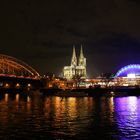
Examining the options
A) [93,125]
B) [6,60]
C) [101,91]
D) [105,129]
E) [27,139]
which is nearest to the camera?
[27,139]

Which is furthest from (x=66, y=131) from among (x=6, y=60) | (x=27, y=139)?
(x=6, y=60)

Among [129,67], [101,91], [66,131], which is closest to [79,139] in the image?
[66,131]

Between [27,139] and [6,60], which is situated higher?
[6,60]

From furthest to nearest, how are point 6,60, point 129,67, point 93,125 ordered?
point 129,67 < point 6,60 < point 93,125

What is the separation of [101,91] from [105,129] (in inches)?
3647

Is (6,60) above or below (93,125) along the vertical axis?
above

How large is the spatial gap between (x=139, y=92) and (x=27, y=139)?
10074 centimetres

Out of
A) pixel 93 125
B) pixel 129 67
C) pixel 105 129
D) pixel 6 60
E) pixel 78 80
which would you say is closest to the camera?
pixel 105 129

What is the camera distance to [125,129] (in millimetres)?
27828

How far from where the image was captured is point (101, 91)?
120375 mm

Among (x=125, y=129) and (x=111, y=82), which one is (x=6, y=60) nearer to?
(x=111, y=82)

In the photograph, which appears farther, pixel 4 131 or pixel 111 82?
pixel 111 82

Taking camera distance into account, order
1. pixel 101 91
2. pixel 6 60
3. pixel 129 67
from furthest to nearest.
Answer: pixel 129 67 → pixel 6 60 → pixel 101 91

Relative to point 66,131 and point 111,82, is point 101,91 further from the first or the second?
point 66,131
